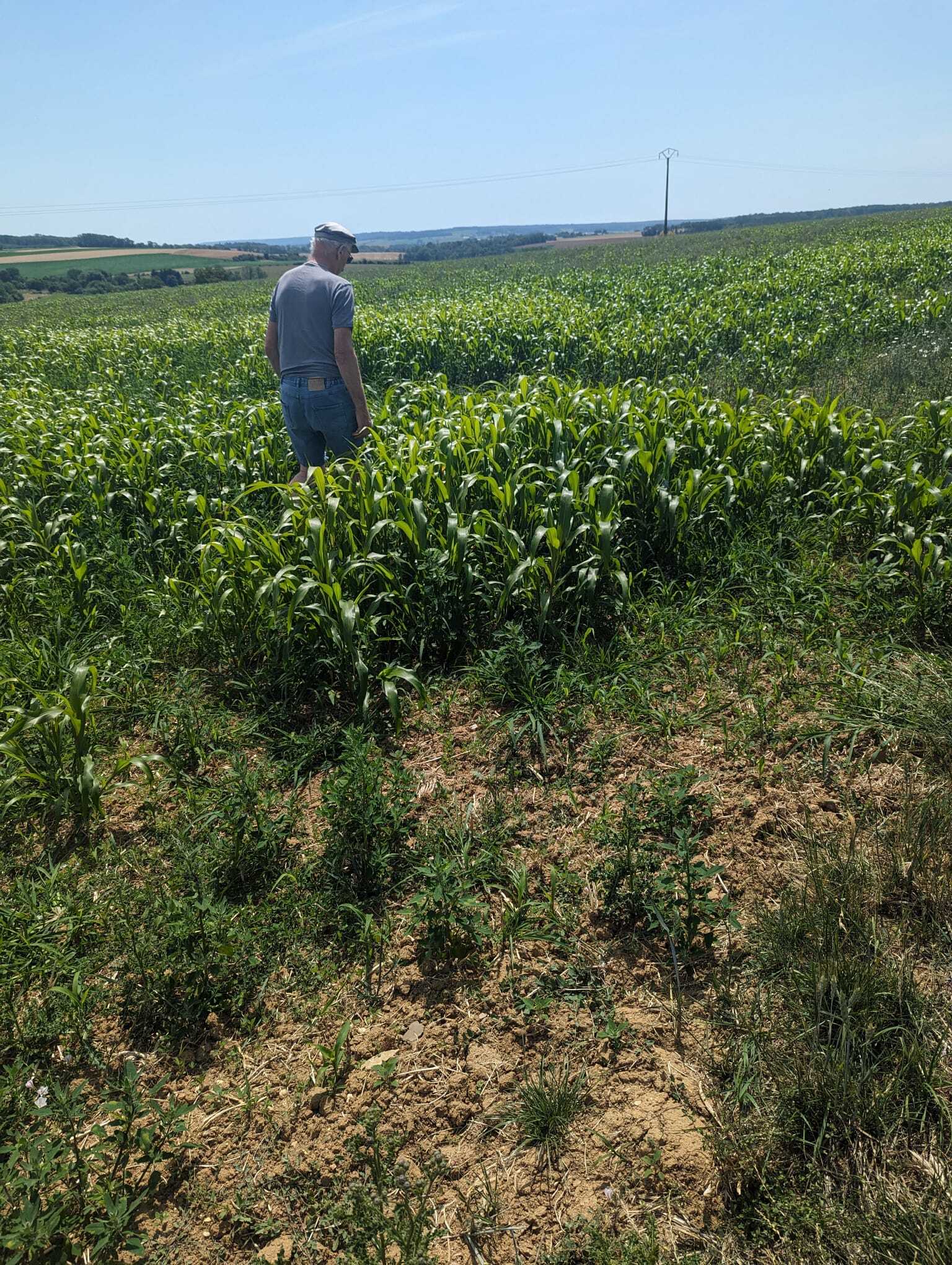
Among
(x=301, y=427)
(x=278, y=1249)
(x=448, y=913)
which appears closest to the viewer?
(x=278, y=1249)

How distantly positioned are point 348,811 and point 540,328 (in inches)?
456

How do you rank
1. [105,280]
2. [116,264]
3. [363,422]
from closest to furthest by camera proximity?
[363,422], [105,280], [116,264]

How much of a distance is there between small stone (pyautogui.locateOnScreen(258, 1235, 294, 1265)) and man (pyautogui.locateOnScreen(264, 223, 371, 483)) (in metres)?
4.38

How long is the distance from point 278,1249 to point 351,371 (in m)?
4.54

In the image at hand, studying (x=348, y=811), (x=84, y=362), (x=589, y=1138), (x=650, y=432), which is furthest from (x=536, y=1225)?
(x=84, y=362)

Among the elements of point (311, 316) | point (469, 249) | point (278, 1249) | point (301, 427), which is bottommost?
point (278, 1249)

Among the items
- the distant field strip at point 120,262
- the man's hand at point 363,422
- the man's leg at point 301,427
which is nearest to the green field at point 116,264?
the distant field strip at point 120,262

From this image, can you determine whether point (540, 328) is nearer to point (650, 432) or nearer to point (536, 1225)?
point (650, 432)

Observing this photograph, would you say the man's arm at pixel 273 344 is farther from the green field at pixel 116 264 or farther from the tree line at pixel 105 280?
the green field at pixel 116 264

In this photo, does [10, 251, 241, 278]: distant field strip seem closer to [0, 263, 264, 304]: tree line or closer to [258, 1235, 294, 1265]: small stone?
[0, 263, 264, 304]: tree line

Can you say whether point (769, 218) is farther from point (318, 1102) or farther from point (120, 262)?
point (318, 1102)

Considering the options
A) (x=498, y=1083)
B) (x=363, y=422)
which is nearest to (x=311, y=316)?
(x=363, y=422)

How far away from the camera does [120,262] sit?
68.9 meters

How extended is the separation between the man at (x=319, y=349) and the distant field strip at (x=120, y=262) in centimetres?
6657
